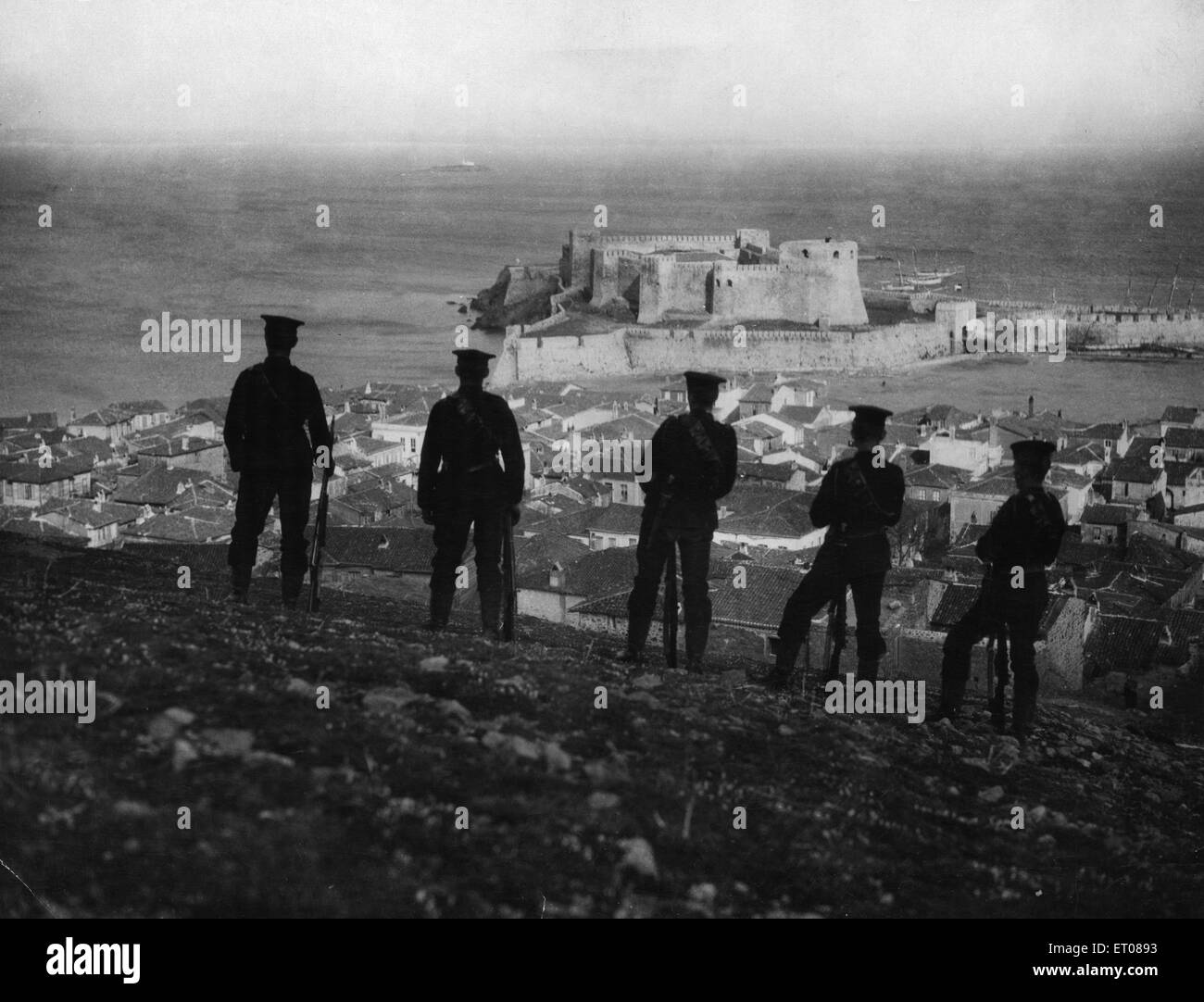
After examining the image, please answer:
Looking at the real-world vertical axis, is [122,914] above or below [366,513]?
below

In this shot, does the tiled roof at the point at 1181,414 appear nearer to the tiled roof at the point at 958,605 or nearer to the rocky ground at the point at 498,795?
the tiled roof at the point at 958,605

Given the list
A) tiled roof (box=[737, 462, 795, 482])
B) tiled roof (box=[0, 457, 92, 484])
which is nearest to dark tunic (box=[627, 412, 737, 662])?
tiled roof (box=[737, 462, 795, 482])

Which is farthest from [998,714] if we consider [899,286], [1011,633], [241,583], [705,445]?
[899,286]

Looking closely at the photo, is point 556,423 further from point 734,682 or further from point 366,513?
point 734,682

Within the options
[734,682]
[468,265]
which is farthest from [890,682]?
[468,265]

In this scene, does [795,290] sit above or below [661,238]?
below

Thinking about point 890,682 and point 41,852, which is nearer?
point 41,852

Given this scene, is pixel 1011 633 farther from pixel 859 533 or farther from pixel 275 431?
pixel 275 431

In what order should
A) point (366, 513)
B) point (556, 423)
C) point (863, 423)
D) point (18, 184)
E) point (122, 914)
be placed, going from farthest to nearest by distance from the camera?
1. point (556, 423)
2. point (366, 513)
3. point (18, 184)
4. point (863, 423)
5. point (122, 914)
